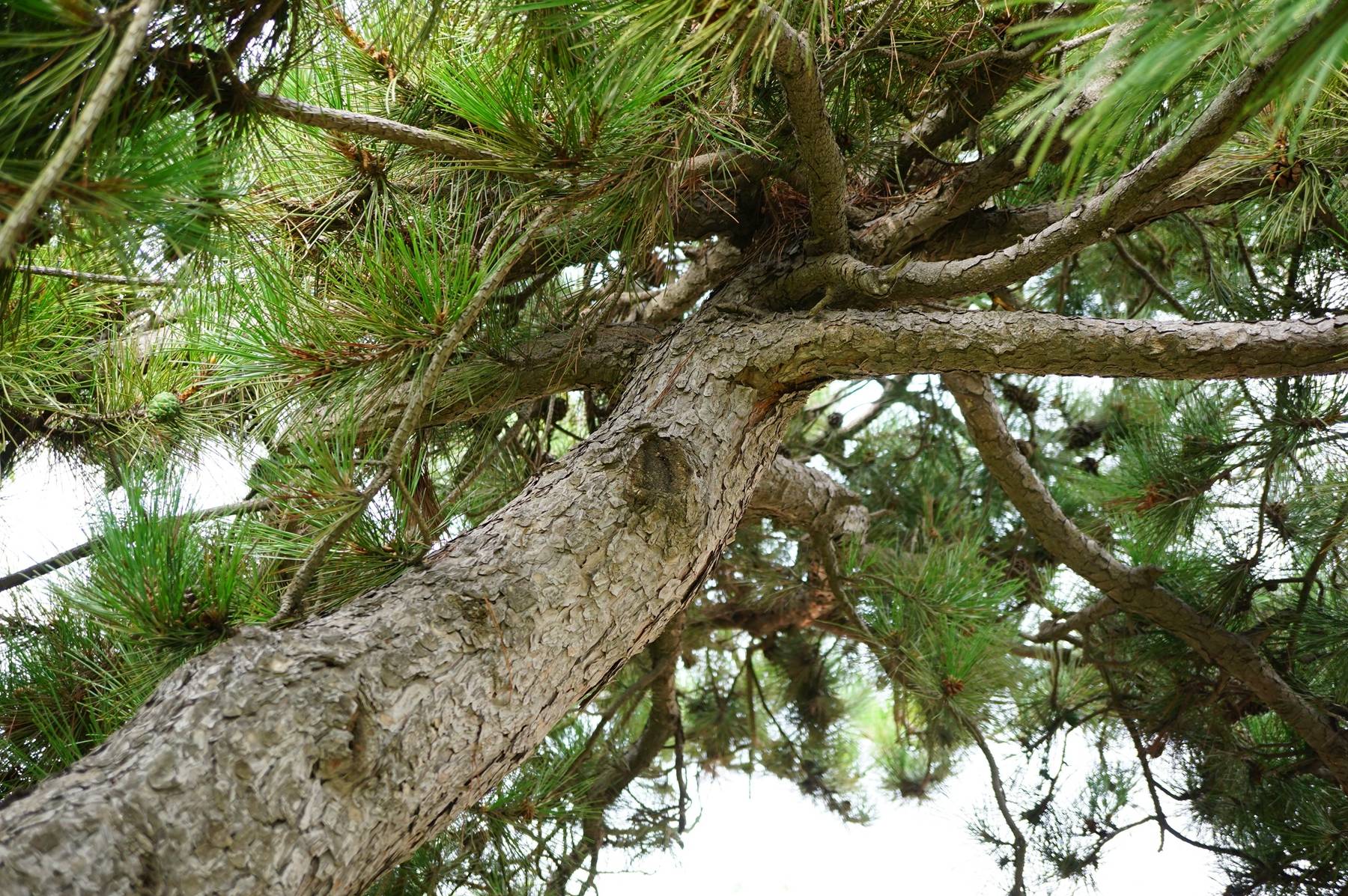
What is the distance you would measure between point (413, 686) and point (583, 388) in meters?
0.63

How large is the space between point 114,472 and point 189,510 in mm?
512

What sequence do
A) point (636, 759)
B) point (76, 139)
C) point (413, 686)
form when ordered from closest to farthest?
point (76, 139) → point (413, 686) → point (636, 759)

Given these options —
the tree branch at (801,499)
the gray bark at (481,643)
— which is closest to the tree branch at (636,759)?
the tree branch at (801,499)

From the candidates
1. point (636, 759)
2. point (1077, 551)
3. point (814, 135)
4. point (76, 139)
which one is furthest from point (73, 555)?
point (1077, 551)

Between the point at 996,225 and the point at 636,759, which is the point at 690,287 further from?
the point at 636,759

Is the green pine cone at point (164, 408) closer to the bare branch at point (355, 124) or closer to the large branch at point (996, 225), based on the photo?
the bare branch at point (355, 124)

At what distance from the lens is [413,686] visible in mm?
685

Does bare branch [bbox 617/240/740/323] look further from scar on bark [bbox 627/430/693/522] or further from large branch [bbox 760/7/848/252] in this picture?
A: scar on bark [bbox 627/430/693/522]

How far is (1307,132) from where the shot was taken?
1.06 metres

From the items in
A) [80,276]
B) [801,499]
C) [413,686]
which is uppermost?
[801,499]

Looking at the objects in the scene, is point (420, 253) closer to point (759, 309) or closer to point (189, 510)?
point (189, 510)

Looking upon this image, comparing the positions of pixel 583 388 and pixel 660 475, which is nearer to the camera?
pixel 660 475

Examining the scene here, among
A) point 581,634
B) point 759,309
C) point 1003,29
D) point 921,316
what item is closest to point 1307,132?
point 1003,29

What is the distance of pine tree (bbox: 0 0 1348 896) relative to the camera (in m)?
0.60
